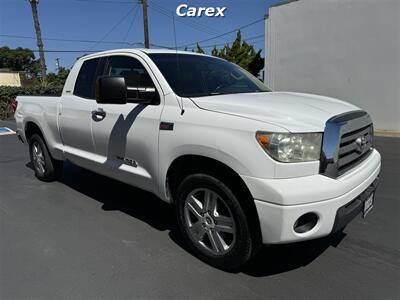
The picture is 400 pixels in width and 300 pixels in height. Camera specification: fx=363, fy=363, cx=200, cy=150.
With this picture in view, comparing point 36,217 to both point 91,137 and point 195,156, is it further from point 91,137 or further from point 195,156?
point 195,156

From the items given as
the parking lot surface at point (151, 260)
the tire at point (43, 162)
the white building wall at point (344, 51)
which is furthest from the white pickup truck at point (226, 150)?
the white building wall at point (344, 51)

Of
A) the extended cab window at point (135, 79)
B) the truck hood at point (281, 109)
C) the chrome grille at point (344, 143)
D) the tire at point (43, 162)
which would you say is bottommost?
the tire at point (43, 162)

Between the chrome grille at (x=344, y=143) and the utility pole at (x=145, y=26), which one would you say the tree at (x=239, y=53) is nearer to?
the utility pole at (x=145, y=26)

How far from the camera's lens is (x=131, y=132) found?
357 centimetres

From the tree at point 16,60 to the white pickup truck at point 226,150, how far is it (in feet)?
287

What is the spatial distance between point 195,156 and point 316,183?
977mm

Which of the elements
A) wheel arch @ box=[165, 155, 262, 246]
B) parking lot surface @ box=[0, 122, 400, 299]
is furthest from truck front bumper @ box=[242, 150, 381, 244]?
parking lot surface @ box=[0, 122, 400, 299]

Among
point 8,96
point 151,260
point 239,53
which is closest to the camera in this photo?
point 151,260

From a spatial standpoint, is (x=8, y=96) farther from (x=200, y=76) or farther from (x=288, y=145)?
(x=288, y=145)

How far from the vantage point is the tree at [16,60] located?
82.8 meters

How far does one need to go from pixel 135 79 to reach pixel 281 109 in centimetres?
168

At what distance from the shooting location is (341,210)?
8.61ft

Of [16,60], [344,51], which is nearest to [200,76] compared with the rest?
[344,51]

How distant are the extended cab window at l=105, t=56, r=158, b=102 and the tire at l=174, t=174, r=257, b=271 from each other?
103 cm
